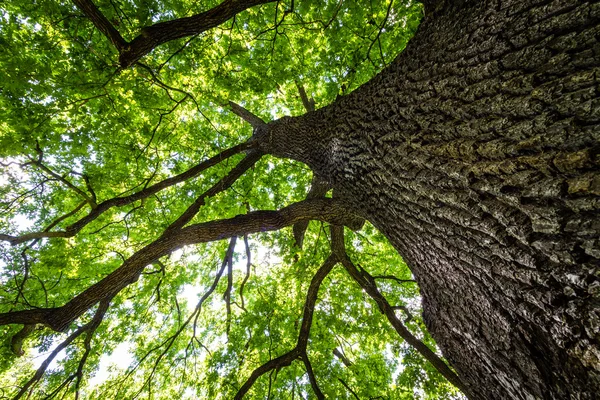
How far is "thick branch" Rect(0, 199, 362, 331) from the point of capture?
298 centimetres

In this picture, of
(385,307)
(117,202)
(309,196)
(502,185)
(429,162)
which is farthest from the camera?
(309,196)

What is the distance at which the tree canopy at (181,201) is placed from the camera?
11.7ft

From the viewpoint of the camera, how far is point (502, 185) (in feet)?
4.66

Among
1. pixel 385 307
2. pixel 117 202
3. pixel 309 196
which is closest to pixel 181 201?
pixel 117 202

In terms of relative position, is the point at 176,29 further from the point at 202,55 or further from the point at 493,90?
the point at 493,90

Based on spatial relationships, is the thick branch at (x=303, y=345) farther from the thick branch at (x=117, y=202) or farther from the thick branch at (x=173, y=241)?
the thick branch at (x=117, y=202)

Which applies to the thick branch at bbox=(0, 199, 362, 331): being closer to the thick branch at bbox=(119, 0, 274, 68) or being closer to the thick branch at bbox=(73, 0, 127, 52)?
the thick branch at bbox=(119, 0, 274, 68)

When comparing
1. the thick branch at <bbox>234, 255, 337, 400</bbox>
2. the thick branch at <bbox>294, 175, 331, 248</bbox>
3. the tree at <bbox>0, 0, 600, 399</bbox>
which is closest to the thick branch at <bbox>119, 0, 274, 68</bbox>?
the tree at <bbox>0, 0, 600, 399</bbox>

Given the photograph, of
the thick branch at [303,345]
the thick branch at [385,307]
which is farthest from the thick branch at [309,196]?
the thick branch at [303,345]

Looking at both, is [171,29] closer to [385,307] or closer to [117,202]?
[117,202]

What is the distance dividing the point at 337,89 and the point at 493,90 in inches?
160

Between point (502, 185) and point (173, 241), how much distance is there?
348 centimetres

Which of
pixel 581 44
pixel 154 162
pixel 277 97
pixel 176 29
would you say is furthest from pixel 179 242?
pixel 277 97

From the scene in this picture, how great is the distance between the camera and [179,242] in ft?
11.7
